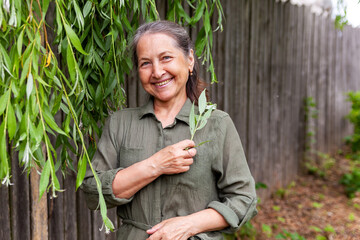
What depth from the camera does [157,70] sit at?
159 centimetres

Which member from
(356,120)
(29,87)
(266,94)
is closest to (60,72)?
(29,87)

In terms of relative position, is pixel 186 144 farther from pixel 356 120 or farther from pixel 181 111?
pixel 356 120

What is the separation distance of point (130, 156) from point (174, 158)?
24 cm

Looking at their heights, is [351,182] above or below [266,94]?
below

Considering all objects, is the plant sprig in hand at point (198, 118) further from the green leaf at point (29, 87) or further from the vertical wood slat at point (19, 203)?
the vertical wood slat at point (19, 203)

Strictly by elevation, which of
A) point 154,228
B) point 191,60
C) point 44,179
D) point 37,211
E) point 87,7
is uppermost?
point 87,7

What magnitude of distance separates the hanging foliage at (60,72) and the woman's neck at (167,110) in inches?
11.5

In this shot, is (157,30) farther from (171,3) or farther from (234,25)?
(234,25)

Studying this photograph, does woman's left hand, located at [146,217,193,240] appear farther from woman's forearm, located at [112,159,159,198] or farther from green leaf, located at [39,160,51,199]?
green leaf, located at [39,160,51,199]

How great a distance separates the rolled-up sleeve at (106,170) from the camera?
1552 mm

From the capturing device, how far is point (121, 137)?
66.6 inches

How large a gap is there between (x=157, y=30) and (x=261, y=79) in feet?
11.5

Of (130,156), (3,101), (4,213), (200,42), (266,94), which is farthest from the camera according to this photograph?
(266,94)

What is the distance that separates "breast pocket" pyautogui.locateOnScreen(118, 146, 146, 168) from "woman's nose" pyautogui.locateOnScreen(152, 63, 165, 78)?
316mm
